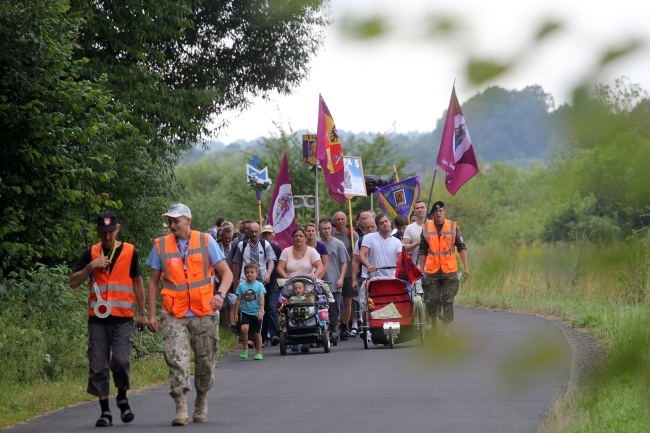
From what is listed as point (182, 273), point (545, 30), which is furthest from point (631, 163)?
point (182, 273)

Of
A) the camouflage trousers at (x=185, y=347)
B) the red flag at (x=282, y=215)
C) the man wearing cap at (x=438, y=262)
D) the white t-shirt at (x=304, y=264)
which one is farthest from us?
the red flag at (x=282, y=215)

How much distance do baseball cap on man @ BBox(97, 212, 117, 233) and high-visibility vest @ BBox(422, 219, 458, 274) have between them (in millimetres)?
5190

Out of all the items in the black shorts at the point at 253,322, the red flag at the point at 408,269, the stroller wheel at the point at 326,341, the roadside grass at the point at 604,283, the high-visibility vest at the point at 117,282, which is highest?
the red flag at the point at 408,269

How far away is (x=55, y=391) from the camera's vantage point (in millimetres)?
11727

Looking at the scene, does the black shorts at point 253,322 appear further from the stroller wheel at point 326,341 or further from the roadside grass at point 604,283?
the roadside grass at point 604,283

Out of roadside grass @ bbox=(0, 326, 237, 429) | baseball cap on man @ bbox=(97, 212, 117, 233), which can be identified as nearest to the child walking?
roadside grass @ bbox=(0, 326, 237, 429)

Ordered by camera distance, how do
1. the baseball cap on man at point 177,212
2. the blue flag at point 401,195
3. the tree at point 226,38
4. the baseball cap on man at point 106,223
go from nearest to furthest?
1. the tree at point 226,38
2. the baseball cap on man at point 177,212
3. the baseball cap on man at point 106,223
4. the blue flag at point 401,195

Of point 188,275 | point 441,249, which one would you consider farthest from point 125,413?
point 441,249

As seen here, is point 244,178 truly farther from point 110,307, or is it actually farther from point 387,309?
point 110,307

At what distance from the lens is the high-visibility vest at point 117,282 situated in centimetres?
988

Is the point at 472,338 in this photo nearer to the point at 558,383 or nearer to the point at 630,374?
the point at 558,383

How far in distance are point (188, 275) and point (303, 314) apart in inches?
260

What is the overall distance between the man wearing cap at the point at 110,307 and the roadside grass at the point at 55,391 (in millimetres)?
918

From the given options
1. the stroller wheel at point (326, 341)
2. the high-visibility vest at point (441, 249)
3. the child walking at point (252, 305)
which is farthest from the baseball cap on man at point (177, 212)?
the stroller wheel at point (326, 341)
